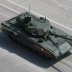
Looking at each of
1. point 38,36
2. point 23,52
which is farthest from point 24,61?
point 38,36

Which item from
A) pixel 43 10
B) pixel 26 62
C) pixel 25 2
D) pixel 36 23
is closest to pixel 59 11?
pixel 43 10

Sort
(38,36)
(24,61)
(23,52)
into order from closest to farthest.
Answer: (24,61) < (38,36) < (23,52)

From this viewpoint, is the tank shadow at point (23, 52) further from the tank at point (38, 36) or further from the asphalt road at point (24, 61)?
the tank at point (38, 36)

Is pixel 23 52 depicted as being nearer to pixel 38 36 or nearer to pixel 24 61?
pixel 24 61

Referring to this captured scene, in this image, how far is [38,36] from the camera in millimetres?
23156

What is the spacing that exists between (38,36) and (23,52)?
5.84 ft

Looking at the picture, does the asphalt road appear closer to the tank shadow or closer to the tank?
the tank shadow

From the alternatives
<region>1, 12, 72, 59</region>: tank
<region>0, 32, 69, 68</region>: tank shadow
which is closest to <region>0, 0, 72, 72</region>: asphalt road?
<region>0, 32, 69, 68</region>: tank shadow

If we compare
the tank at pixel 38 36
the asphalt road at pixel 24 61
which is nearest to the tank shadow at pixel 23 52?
the asphalt road at pixel 24 61

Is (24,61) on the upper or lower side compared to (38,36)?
lower

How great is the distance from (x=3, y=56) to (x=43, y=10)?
7809 mm

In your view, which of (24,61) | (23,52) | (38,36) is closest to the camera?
(24,61)

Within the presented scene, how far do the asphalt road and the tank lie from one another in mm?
561

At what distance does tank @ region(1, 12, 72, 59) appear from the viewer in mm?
22438
